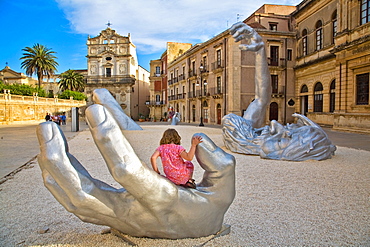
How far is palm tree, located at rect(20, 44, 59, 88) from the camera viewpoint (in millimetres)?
37625

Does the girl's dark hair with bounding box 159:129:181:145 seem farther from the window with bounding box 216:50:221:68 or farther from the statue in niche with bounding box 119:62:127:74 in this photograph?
the statue in niche with bounding box 119:62:127:74

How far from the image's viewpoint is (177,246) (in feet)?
8.08

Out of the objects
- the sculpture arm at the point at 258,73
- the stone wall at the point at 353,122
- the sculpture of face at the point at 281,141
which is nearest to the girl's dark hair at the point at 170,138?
the sculpture of face at the point at 281,141

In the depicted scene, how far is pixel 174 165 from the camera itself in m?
2.48

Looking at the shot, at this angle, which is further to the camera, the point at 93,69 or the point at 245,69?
the point at 93,69

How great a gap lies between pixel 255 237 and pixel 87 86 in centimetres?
4384

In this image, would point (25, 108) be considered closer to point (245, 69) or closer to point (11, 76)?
point (245, 69)

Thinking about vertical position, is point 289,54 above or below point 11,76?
below

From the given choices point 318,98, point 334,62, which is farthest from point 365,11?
point 318,98

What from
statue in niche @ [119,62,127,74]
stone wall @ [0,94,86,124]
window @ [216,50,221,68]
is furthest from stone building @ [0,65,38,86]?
window @ [216,50,221,68]

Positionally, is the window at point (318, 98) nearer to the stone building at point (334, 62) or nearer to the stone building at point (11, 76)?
the stone building at point (334, 62)

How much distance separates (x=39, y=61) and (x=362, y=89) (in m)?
37.6

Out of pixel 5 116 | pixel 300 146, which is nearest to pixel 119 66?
pixel 5 116

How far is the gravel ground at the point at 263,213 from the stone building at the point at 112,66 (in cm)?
3772
